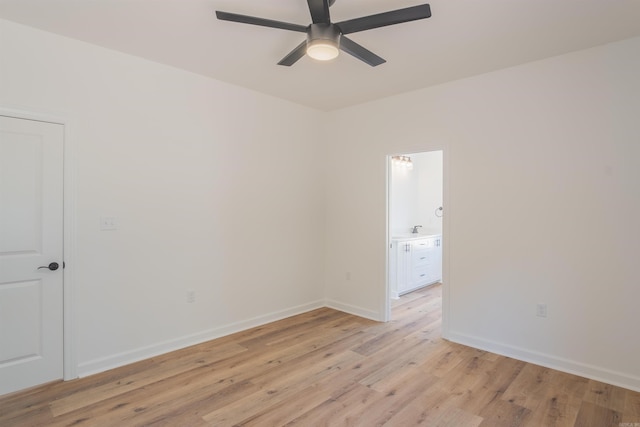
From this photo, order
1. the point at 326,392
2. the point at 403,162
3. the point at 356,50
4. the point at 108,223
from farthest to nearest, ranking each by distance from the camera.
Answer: the point at 403,162, the point at 108,223, the point at 326,392, the point at 356,50

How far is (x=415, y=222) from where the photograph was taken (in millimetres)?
6742

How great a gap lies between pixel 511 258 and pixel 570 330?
75cm

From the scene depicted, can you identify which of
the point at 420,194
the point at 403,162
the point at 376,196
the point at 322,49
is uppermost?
the point at 322,49

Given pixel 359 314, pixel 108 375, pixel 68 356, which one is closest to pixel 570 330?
pixel 359 314

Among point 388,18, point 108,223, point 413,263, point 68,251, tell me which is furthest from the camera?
point 413,263

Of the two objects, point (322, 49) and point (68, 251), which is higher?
point (322, 49)

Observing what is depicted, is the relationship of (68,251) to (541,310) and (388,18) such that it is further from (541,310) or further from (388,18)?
(541,310)

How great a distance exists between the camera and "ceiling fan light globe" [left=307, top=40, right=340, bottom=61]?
2131 mm

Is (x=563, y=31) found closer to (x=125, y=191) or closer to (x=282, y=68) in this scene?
(x=282, y=68)

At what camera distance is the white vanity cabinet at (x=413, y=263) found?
5.16m

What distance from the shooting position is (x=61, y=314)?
2.74m

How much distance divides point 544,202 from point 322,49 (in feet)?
7.96

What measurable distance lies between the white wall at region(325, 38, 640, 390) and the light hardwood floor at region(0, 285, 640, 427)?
12.5 inches

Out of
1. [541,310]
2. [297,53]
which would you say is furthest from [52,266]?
[541,310]
